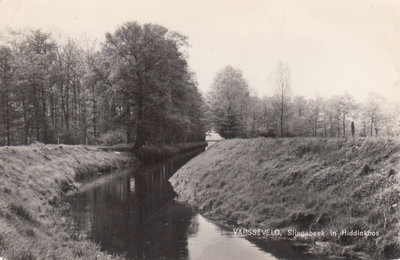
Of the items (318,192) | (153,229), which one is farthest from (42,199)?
(318,192)

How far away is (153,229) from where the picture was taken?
1316cm

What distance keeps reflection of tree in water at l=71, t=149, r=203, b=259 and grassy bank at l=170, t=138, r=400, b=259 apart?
1619mm

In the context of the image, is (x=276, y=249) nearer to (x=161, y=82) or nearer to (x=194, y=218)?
(x=194, y=218)

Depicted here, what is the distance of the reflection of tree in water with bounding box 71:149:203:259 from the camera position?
1117 cm

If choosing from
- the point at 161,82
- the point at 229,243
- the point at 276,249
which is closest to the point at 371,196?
the point at 276,249

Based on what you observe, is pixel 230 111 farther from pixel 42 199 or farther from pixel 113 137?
pixel 42 199

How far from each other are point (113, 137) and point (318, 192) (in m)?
33.6

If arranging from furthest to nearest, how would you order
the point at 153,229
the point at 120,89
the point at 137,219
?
the point at 120,89, the point at 137,219, the point at 153,229

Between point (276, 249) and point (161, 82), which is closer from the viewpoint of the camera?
point (276, 249)

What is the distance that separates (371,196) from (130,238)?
7542 millimetres

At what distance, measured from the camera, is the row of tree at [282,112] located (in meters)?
41.2

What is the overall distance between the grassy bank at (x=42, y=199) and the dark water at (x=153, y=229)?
38.4 inches

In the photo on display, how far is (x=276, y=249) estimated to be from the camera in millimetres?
10453

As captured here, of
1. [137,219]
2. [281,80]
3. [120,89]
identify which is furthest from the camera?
[281,80]
